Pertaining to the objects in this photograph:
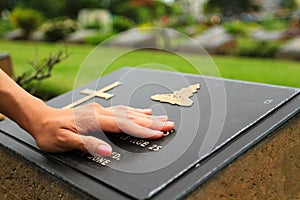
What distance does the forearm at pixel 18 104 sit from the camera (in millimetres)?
1187

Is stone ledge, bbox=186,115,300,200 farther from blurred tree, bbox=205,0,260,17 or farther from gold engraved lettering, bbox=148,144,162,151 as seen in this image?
blurred tree, bbox=205,0,260,17

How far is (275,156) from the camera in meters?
1.25

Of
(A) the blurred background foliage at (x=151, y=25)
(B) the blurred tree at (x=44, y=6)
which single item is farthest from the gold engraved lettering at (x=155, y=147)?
(B) the blurred tree at (x=44, y=6)

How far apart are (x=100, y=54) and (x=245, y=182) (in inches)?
25.2

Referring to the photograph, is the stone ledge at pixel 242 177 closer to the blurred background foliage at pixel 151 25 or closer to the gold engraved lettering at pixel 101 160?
the gold engraved lettering at pixel 101 160

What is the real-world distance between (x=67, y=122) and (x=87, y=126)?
0.07 metres

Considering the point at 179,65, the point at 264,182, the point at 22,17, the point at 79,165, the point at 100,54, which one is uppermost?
the point at 100,54

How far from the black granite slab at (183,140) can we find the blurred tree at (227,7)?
83.4 ft

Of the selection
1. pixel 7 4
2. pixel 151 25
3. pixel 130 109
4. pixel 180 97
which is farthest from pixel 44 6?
pixel 130 109

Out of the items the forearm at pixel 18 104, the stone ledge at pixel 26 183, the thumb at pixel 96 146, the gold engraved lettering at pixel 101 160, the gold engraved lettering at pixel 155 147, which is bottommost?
the stone ledge at pixel 26 183

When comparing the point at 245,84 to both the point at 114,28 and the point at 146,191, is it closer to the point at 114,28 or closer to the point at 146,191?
the point at 146,191

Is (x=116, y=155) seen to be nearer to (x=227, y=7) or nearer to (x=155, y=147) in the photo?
(x=155, y=147)

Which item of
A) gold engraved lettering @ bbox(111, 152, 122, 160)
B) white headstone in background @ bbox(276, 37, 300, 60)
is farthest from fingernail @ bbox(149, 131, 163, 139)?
white headstone in background @ bbox(276, 37, 300, 60)

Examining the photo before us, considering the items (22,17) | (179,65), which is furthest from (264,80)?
(22,17)
